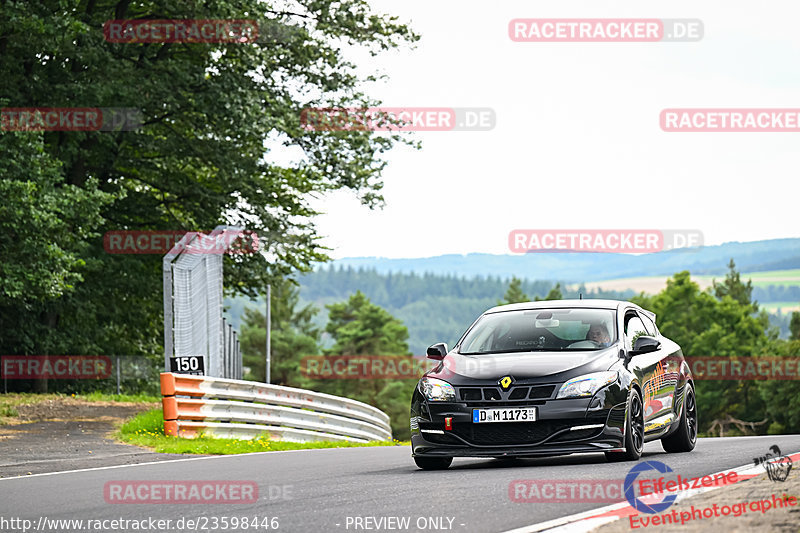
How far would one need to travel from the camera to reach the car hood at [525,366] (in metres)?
10.6

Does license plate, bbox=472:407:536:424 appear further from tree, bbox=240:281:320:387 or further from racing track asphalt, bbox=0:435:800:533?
tree, bbox=240:281:320:387

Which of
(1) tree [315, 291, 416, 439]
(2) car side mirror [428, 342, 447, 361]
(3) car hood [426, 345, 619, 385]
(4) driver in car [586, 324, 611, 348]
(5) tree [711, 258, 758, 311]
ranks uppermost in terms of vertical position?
(5) tree [711, 258, 758, 311]

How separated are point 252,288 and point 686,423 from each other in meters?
22.9

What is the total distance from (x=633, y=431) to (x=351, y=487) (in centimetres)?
305

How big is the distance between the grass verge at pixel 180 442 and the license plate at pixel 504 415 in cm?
593

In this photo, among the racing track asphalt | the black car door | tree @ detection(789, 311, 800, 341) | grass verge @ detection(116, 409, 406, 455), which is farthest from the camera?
tree @ detection(789, 311, 800, 341)

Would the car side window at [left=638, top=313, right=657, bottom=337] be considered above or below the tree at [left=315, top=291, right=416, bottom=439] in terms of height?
above

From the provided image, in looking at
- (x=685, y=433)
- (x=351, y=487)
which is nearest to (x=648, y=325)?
(x=685, y=433)

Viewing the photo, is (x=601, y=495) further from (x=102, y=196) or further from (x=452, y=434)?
(x=102, y=196)

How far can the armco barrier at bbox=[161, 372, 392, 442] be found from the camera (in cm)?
1675

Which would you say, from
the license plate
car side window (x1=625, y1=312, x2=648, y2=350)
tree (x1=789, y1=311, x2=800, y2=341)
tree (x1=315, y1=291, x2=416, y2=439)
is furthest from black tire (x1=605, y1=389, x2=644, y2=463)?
tree (x1=789, y1=311, x2=800, y2=341)

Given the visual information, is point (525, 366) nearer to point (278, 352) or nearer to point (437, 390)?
point (437, 390)

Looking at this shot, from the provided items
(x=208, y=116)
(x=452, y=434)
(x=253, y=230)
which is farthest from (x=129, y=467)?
(x=253, y=230)

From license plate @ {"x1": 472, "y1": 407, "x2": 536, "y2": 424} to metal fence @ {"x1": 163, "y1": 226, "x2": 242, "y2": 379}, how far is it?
866cm
